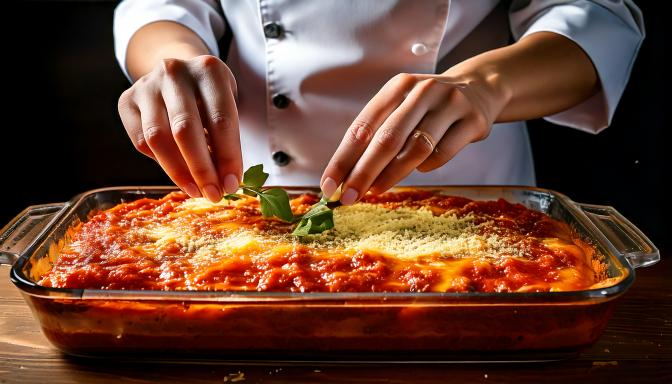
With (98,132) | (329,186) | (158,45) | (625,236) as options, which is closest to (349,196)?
(329,186)

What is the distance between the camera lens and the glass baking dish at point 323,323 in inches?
33.9

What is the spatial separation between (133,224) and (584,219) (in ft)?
2.58

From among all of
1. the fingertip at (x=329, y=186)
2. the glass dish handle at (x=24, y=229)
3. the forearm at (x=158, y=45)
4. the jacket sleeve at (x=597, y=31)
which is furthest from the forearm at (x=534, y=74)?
the glass dish handle at (x=24, y=229)

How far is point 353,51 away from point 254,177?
1.47 ft

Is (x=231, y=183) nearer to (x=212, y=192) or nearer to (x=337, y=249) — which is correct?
(x=212, y=192)

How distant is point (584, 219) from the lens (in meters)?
1.21

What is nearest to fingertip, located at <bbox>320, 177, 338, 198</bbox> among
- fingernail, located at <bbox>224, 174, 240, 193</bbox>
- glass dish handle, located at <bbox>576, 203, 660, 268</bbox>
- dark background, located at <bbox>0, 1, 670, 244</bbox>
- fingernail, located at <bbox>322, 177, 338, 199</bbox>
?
fingernail, located at <bbox>322, 177, 338, 199</bbox>

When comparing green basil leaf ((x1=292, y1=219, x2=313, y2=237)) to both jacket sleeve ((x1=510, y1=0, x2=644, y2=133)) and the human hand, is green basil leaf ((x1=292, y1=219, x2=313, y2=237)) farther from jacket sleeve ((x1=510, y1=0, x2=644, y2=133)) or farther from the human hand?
jacket sleeve ((x1=510, y1=0, x2=644, y2=133))

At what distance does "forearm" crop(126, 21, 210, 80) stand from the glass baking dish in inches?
26.6

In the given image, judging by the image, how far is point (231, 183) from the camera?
1090 millimetres

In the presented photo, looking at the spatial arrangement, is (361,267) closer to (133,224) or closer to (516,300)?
(516,300)

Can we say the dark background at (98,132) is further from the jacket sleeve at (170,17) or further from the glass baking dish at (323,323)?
the glass baking dish at (323,323)

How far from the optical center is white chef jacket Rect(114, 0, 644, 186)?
1.49 m

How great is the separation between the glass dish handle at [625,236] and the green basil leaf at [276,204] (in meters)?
0.52
